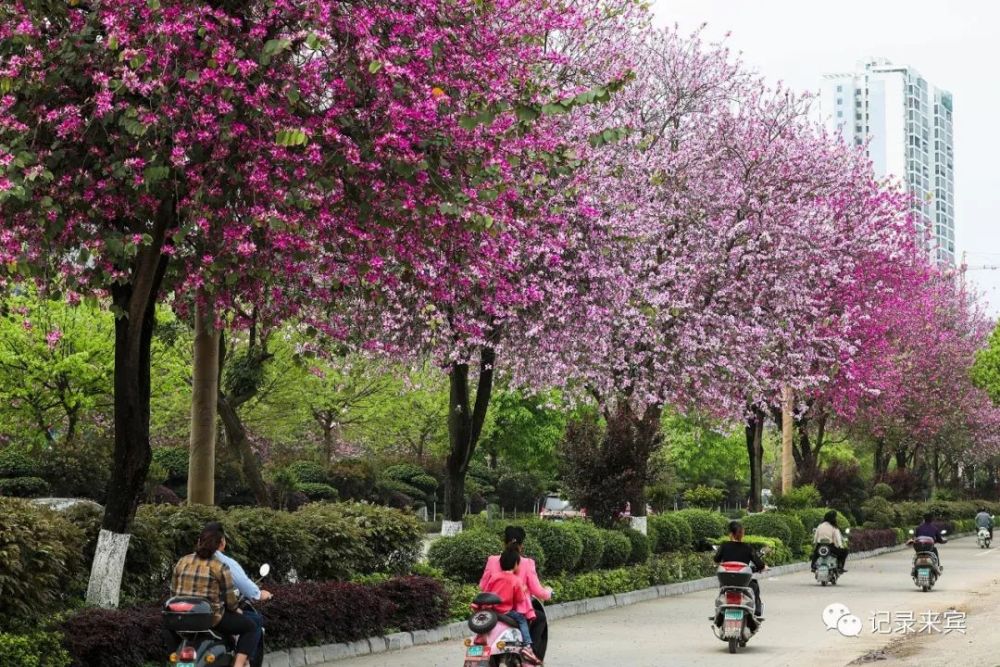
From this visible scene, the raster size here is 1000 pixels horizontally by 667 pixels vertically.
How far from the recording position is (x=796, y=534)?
36562mm

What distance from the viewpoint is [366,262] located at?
13.5 metres

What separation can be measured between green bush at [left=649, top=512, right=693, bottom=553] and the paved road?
5.56 ft

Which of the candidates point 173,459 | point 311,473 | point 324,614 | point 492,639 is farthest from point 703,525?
point 492,639

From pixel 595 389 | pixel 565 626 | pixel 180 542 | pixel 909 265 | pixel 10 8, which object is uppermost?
pixel 909 265

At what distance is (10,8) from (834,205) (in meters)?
28.2

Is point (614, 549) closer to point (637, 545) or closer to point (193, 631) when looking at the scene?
point (637, 545)

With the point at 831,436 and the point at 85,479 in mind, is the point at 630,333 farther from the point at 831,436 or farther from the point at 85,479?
the point at 831,436

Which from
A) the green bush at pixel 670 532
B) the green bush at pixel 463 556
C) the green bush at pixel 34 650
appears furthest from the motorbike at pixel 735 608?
the green bush at pixel 670 532

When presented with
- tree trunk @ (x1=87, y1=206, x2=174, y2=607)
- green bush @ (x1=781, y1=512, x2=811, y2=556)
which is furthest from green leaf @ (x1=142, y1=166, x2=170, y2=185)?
green bush @ (x1=781, y1=512, x2=811, y2=556)

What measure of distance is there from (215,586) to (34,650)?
170 cm

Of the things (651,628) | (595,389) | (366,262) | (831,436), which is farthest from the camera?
(831,436)

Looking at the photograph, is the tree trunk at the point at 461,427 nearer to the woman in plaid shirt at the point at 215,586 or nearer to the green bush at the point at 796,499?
the woman in plaid shirt at the point at 215,586

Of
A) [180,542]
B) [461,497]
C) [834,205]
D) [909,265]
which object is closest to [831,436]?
[909,265]

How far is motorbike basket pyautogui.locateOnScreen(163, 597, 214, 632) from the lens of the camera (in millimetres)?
9953
